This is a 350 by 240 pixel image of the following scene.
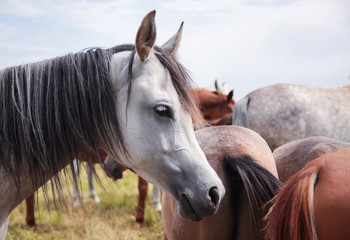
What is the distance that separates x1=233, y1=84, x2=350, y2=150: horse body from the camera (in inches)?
223

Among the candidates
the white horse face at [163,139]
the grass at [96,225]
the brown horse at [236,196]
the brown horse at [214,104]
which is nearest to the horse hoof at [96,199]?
the grass at [96,225]

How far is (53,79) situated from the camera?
182cm

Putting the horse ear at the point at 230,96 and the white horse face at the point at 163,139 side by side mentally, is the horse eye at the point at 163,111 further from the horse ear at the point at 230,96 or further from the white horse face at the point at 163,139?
the horse ear at the point at 230,96

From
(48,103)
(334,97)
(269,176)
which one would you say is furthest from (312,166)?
(334,97)

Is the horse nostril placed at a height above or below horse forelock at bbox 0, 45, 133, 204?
below

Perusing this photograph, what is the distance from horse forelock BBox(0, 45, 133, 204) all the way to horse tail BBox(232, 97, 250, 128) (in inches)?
166

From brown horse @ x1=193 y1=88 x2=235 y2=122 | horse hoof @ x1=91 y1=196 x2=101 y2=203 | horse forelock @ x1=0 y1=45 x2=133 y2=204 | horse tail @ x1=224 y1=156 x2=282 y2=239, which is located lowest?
horse hoof @ x1=91 y1=196 x2=101 y2=203

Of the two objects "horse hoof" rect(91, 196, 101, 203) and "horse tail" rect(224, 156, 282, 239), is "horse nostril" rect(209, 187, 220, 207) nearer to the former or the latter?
"horse tail" rect(224, 156, 282, 239)

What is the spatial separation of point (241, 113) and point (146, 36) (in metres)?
4.28

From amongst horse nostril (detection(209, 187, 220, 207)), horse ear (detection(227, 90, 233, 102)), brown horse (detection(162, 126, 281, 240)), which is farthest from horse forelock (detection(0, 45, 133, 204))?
horse ear (detection(227, 90, 233, 102))

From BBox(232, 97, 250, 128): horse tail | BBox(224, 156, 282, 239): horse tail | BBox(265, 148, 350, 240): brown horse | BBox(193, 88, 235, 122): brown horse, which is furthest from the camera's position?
BBox(193, 88, 235, 122): brown horse

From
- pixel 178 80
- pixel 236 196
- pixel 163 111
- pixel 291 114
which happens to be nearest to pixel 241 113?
pixel 291 114

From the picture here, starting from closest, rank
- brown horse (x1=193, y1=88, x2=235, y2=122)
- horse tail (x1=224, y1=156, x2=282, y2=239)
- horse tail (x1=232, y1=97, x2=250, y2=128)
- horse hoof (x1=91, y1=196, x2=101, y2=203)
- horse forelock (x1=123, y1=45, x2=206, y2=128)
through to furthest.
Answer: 1. horse forelock (x1=123, y1=45, x2=206, y2=128)
2. horse tail (x1=224, y1=156, x2=282, y2=239)
3. horse tail (x1=232, y1=97, x2=250, y2=128)
4. horse hoof (x1=91, y1=196, x2=101, y2=203)
5. brown horse (x1=193, y1=88, x2=235, y2=122)

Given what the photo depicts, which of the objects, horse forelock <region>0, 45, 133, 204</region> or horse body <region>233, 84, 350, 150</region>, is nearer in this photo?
horse forelock <region>0, 45, 133, 204</region>
